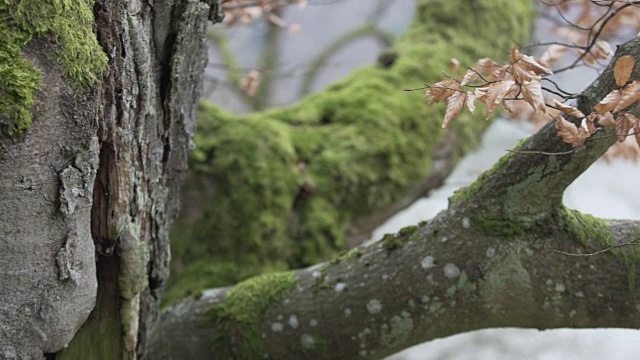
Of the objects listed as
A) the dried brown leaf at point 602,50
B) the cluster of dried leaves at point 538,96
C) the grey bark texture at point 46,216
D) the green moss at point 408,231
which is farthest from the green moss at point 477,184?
the grey bark texture at point 46,216

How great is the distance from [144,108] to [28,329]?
0.49m

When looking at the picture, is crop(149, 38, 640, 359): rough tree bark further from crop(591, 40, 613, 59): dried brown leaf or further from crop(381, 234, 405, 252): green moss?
crop(591, 40, 613, 59): dried brown leaf

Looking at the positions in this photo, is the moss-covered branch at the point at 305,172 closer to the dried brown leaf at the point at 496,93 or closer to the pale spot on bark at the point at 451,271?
the pale spot on bark at the point at 451,271

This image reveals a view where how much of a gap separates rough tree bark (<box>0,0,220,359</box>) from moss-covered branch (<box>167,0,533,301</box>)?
32.5 inches

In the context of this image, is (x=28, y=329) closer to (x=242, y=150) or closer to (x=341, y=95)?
(x=242, y=150)

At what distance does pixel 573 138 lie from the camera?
1.08 m

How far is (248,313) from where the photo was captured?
1.70 m

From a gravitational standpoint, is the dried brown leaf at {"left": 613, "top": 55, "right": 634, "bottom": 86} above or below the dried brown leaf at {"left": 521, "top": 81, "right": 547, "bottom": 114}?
above

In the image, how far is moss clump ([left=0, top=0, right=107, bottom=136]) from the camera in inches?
38.5

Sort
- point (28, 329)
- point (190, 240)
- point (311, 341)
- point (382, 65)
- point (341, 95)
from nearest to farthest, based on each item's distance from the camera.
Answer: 1. point (28, 329)
2. point (311, 341)
3. point (190, 240)
4. point (341, 95)
5. point (382, 65)

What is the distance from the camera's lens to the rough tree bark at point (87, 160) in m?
1.01

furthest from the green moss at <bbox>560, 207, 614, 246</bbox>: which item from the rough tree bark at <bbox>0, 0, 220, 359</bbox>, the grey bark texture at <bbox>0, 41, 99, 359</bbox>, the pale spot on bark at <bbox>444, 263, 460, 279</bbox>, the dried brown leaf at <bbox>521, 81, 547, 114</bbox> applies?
the grey bark texture at <bbox>0, 41, 99, 359</bbox>

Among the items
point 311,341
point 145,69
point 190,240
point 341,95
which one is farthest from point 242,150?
point 145,69

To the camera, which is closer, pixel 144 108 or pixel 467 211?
pixel 144 108
